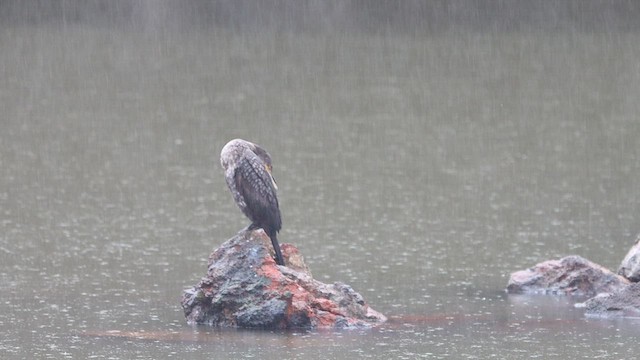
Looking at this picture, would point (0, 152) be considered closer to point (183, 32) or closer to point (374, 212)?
point (374, 212)

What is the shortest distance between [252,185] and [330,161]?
10.5m

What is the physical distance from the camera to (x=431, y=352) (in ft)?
38.0

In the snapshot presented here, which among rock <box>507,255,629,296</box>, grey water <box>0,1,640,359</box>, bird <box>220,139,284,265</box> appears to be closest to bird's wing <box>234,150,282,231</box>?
bird <box>220,139,284,265</box>

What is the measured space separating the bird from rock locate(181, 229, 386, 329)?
31cm

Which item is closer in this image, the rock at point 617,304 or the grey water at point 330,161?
the grey water at point 330,161

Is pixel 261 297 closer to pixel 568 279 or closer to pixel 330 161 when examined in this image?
pixel 568 279

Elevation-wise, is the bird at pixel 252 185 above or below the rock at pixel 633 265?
above

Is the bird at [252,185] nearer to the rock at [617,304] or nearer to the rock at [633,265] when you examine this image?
the rock at [617,304]

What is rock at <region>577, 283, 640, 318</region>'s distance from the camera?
43.0 ft

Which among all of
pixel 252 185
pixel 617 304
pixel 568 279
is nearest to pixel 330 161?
pixel 568 279

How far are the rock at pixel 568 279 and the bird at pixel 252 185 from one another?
2.82 meters

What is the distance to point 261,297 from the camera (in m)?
12.5

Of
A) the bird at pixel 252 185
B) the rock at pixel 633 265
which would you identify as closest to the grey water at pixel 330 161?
the rock at pixel 633 265

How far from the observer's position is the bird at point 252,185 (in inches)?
516
